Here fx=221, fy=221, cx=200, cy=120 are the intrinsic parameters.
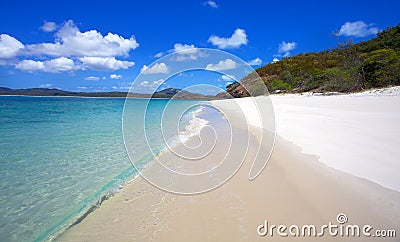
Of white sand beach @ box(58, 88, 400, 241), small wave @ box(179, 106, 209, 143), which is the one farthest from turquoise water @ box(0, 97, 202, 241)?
small wave @ box(179, 106, 209, 143)

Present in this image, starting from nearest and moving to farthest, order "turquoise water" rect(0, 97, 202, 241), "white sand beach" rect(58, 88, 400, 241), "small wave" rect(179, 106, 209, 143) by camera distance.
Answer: "white sand beach" rect(58, 88, 400, 241) < "turquoise water" rect(0, 97, 202, 241) < "small wave" rect(179, 106, 209, 143)

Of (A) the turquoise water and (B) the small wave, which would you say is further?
(B) the small wave

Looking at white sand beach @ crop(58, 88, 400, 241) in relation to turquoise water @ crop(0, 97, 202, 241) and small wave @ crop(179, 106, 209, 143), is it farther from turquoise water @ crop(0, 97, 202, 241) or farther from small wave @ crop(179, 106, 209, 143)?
small wave @ crop(179, 106, 209, 143)

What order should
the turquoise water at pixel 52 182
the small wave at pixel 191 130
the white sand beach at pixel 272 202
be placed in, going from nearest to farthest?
the white sand beach at pixel 272 202 → the turquoise water at pixel 52 182 → the small wave at pixel 191 130

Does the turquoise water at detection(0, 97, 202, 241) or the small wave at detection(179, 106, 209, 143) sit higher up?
the small wave at detection(179, 106, 209, 143)

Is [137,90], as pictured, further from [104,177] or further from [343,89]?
[343,89]

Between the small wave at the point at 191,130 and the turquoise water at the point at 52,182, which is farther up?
the small wave at the point at 191,130

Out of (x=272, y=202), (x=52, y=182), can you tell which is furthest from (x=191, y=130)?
(x=272, y=202)

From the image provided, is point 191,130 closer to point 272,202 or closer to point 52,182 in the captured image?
point 52,182

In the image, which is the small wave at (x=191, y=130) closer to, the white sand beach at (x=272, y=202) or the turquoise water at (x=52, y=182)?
the turquoise water at (x=52, y=182)

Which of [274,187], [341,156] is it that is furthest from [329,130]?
[274,187]

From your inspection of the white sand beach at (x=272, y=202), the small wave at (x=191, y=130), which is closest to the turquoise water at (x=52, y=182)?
the white sand beach at (x=272, y=202)

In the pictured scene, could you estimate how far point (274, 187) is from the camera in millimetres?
4027

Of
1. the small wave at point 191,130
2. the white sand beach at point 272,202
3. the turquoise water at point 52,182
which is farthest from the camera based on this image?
the small wave at point 191,130
